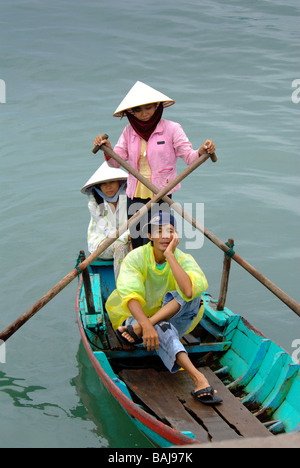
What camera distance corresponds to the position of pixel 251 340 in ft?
14.8

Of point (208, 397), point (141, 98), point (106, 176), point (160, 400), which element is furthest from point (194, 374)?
point (106, 176)

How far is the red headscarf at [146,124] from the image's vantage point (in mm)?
4734

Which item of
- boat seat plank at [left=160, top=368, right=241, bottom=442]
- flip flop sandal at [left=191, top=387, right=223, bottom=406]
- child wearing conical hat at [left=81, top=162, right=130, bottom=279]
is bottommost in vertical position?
boat seat plank at [left=160, top=368, right=241, bottom=442]

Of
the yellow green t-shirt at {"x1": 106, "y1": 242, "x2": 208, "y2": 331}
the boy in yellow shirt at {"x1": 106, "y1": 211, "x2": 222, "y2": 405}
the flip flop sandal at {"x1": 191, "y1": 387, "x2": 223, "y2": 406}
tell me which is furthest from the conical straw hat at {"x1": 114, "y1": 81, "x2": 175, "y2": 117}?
the flip flop sandal at {"x1": 191, "y1": 387, "x2": 223, "y2": 406}

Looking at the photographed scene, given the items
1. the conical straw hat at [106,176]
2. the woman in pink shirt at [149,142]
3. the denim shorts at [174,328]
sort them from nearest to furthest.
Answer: the denim shorts at [174,328], the woman in pink shirt at [149,142], the conical straw hat at [106,176]

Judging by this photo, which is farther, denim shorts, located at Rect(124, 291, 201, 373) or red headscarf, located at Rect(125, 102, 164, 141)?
red headscarf, located at Rect(125, 102, 164, 141)

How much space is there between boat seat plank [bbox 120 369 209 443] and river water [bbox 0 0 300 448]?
1.05 ft

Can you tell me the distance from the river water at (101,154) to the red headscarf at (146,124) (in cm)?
206

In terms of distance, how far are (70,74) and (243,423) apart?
10884 mm

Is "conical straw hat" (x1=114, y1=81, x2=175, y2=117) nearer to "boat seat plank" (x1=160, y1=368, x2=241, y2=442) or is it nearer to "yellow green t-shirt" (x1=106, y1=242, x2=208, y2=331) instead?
"yellow green t-shirt" (x1=106, y1=242, x2=208, y2=331)

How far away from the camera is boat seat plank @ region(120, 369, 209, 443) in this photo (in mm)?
3832
